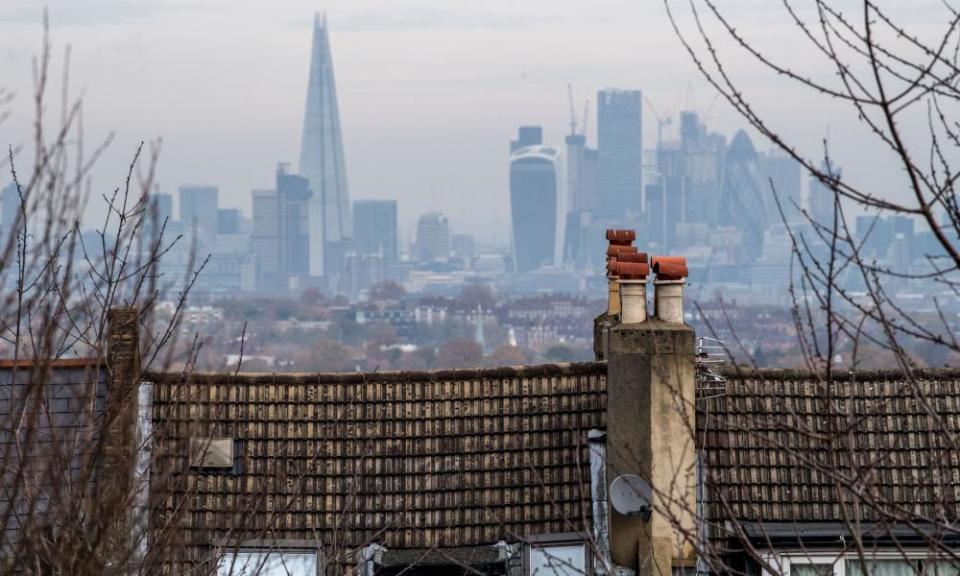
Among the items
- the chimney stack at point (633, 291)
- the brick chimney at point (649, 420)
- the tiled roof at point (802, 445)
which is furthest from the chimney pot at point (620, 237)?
the brick chimney at point (649, 420)

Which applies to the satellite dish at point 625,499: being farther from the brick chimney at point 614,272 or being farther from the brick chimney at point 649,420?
the brick chimney at point 614,272

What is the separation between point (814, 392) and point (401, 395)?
2.55 metres

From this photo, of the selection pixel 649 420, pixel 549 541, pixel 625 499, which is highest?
pixel 649 420

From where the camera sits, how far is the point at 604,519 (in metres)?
9.90

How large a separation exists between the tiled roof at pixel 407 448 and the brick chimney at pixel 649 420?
563 mm

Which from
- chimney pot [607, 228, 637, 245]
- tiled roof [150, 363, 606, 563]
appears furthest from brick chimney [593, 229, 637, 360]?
tiled roof [150, 363, 606, 563]

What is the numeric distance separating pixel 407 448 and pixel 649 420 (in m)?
1.78

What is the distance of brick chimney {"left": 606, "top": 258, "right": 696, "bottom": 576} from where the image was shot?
947 cm

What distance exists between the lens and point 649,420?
954 centimetres

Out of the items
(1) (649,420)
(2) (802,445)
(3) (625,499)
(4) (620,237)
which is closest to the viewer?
(3) (625,499)

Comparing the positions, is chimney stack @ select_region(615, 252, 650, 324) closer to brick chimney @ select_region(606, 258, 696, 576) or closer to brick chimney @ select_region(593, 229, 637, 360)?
brick chimney @ select_region(606, 258, 696, 576)

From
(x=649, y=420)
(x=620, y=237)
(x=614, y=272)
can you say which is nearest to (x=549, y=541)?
(x=649, y=420)

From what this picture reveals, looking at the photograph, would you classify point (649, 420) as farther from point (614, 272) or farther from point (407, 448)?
point (407, 448)

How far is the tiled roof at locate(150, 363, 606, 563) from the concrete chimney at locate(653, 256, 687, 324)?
96 cm
